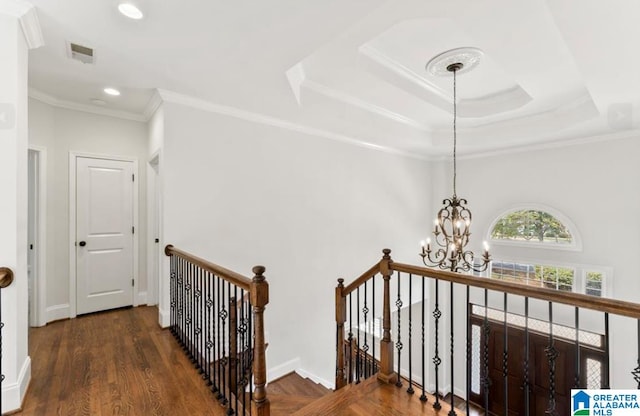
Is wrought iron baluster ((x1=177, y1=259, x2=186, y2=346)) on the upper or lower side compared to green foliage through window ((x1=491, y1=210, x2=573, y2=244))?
lower

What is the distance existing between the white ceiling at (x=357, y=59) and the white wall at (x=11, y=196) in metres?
0.39

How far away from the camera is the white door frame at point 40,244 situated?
3.36m

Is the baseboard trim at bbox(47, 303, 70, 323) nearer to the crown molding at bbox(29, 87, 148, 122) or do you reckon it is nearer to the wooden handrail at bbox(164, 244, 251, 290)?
the wooden handrail at bbox(164, 244, 251, 290)

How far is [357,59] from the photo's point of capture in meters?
3.09

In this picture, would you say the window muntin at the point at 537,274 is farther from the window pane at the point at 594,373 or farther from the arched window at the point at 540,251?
the window pane at the point at 594,373

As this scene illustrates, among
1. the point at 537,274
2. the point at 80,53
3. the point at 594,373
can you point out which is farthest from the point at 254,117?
the point at 594,373

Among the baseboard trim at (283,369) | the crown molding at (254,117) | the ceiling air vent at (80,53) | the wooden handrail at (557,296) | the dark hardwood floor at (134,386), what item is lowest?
the baseboard trim at (283,369)

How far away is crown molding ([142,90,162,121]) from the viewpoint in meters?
3.29

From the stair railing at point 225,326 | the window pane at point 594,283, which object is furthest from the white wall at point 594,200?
the stair railing at point 225,326

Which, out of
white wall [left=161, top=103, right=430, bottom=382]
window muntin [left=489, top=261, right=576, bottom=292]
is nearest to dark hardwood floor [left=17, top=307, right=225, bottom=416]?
white wall [left=161, top=103, right=430, bottom=382]

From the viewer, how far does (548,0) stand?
6.02 feet

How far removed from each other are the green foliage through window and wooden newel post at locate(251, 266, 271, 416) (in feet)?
18.0

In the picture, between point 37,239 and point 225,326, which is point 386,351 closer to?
point 225,326

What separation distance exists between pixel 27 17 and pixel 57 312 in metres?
3.24
